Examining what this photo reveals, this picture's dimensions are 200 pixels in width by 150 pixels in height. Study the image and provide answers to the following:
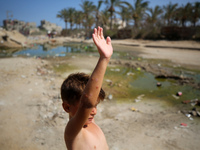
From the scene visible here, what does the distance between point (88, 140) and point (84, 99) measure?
1.49 feet

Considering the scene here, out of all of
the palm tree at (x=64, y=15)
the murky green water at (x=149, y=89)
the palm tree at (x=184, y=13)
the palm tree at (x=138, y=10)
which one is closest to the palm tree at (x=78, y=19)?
the palm tree at (x=64, y=15)

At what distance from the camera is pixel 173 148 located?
6.53ft


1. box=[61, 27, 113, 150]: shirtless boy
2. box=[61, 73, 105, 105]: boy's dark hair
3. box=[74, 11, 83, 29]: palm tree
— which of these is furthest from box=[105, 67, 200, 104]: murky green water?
box=[74, 11, 83, 29]: palm tree

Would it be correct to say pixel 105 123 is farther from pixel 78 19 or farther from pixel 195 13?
pixel 78 19

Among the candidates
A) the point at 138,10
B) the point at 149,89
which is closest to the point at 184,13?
the point at 138,10

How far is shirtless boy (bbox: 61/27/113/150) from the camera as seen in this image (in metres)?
0.75

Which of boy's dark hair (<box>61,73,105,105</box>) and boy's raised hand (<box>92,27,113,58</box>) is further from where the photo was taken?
boy's dark hair (<box>61,73,105,105</box>)

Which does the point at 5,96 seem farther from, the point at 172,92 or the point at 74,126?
the point at 172,92

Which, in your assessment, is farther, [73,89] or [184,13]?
[184,13]

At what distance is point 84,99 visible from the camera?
74 centimetres

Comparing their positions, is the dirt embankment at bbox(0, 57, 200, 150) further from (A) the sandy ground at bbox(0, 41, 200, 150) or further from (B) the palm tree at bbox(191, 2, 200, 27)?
(B) the palm tree at bbox(191, 2, 200, 27)

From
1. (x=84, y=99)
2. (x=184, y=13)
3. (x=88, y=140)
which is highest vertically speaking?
(x=184, y=13)

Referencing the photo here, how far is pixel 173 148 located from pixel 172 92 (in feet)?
7.90

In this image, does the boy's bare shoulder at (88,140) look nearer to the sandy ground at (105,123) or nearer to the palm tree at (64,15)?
the sandy ground at (105,123)
